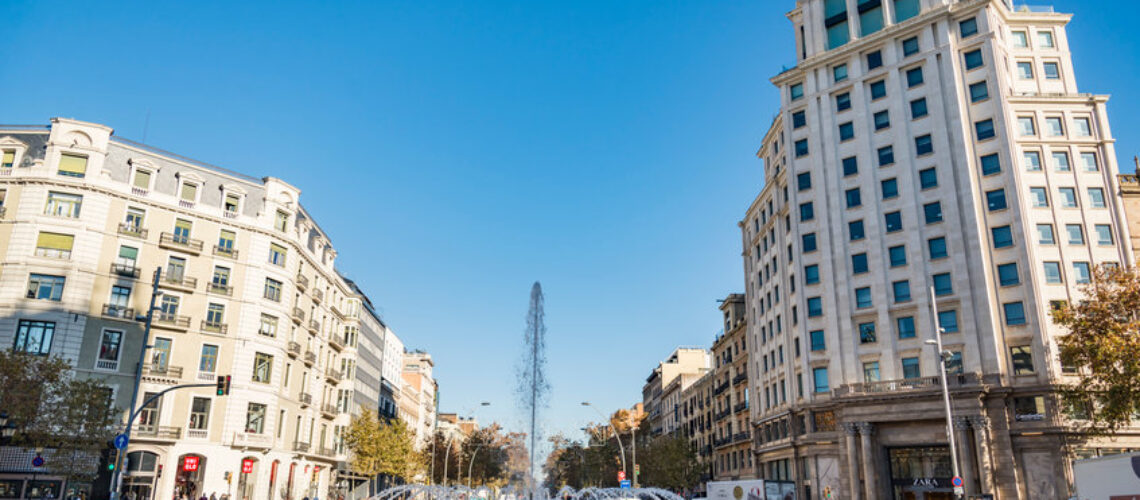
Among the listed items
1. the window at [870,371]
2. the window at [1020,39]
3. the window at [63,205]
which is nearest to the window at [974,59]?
the window at [1020,39]

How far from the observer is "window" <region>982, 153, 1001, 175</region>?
165 feet

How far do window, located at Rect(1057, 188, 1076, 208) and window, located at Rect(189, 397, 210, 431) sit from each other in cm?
5885

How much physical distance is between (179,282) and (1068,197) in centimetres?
6021

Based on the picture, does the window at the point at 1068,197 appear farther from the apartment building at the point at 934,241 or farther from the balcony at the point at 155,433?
the balcony at the point at 155,433

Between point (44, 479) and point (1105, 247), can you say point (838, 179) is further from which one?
point (44, 479)

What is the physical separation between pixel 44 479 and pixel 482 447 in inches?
2761

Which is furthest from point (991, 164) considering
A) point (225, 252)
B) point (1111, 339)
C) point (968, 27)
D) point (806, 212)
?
point (225, 252)

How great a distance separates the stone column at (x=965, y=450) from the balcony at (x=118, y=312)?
5257 centimetres

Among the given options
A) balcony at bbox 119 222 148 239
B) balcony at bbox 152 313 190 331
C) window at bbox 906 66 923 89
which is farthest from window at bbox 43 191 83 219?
window at bbox 906 66 923 89

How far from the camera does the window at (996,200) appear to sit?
49594 millimetres

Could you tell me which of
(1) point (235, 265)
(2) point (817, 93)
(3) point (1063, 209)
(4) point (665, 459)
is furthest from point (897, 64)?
(1) point (235, 265)

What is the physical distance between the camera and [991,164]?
50.6 meters

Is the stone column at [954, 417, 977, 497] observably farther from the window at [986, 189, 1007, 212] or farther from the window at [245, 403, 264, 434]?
the window at [245, 403, 264, 434]

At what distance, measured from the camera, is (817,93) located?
59219 mm
